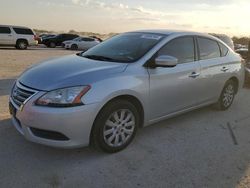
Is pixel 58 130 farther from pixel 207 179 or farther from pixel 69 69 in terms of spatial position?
pixel 207 179

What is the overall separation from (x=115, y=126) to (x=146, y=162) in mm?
623

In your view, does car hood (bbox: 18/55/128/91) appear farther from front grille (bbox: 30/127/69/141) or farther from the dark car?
the dark car

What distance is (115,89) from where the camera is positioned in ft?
13.3

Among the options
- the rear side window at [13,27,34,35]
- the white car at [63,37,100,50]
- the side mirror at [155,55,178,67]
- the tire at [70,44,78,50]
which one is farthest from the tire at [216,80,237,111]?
the tire at [70,44,78,50]

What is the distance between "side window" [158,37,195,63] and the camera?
4.99 m

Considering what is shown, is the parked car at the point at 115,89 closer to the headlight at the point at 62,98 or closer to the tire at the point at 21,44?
the headlight at the point at 62,98

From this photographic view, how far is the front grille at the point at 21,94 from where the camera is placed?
12.9ft

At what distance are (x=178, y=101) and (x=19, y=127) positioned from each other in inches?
97.6

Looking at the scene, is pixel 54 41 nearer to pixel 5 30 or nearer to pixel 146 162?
pixel 5 30

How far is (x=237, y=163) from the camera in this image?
4.24 meters

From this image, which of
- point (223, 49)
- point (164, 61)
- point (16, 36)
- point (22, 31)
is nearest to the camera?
point (164, 61)

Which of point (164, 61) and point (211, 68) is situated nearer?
point (164, 61)

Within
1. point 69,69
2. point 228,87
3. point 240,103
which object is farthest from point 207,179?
point 240,103

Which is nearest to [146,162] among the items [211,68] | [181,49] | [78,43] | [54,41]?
[181,49]
